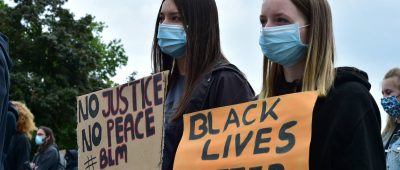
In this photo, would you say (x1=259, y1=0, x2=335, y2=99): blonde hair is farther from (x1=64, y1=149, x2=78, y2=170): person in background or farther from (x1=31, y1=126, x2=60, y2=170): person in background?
(x1=64, y1=149, x2=78, y2=170): person in background

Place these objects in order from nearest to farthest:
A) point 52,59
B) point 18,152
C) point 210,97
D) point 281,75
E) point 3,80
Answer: point 281,75 < point 210,97 < point 3,80 < point 18,152 < point 52,59

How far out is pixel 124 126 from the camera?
12.9 feet

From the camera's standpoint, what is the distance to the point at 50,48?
34.5 meters

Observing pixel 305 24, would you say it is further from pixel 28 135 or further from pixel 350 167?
pixel 28 135

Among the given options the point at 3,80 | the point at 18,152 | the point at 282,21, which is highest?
the point at 18,152

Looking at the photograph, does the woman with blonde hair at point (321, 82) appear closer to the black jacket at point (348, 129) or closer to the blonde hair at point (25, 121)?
the black jacket at point (348, 129)

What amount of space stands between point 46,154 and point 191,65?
8.30 m

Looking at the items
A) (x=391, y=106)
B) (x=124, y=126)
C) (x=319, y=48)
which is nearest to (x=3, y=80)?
(x=124, y=126)

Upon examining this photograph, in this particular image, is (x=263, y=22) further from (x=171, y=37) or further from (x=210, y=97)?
(x=171, y=37)

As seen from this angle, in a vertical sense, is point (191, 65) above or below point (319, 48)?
above

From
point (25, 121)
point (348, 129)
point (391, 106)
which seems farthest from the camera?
point (25, 121)

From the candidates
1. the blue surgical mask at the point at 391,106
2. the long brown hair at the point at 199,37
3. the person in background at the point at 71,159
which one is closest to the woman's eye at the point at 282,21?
the long brown hair at the point at 199,37

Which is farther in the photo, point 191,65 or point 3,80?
point 3,80

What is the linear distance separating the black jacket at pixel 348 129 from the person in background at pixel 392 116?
2.86 meters
